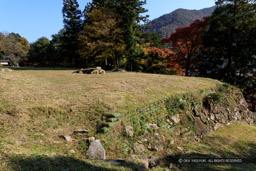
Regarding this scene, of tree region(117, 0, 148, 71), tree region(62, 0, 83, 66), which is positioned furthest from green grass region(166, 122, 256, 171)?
tree region(62, 0, 83, 66)

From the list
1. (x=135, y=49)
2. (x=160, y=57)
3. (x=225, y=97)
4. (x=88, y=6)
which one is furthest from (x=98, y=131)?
(x=88, y=6)

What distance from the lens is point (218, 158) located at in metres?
5.27

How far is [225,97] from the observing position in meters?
9.80

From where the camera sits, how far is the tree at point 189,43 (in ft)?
52.6

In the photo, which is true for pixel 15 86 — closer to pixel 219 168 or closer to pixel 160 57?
pixel 219 168

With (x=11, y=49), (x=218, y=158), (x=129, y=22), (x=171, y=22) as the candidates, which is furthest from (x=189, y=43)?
(x=171, y=22)

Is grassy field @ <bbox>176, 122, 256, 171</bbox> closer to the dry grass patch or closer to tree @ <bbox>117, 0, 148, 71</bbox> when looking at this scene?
the dry grass patch

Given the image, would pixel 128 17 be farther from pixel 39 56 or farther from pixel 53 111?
pixel 39 56

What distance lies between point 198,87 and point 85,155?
8.02 meters

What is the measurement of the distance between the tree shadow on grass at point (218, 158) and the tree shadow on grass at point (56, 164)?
185cm

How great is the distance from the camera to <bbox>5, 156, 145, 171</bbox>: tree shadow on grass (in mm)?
2878

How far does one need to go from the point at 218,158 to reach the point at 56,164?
5.21m

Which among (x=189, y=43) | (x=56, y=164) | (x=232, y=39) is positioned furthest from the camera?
(x=189, y=43)

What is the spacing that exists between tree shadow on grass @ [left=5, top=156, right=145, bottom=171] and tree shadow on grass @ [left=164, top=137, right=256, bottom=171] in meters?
1.85
